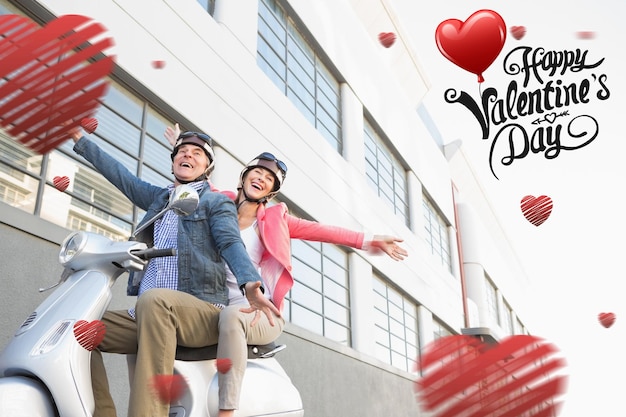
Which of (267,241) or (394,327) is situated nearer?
(267,241)

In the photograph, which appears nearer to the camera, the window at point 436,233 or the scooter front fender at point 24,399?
the scooter front fender at point 24,399

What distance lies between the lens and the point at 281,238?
8.45 feet

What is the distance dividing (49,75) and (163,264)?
8.72ft

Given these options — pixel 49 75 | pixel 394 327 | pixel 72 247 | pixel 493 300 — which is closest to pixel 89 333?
pixel 72 247

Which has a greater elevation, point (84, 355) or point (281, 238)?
point (281, 238)

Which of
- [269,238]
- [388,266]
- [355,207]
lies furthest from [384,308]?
[269,238]

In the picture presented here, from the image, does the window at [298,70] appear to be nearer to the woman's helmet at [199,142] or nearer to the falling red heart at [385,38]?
the falling red heart at [385,38]

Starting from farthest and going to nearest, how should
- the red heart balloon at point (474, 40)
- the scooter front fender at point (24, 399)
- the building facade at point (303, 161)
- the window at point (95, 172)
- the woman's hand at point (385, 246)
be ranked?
the building facade at point (303, 161), the window at point (95, 172), the red heart balloon at point (474, 40), the woman's hand at point (385, 246), the scooter front fender at point (24, 399)

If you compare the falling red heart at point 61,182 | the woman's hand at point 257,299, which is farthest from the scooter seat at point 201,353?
the falling red heart at point 61,182

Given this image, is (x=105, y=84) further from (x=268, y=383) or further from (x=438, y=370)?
(x=438, y=370)

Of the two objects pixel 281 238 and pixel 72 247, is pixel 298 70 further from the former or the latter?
pixel 72 247

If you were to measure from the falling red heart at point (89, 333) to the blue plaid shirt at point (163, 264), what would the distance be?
0.56 feet

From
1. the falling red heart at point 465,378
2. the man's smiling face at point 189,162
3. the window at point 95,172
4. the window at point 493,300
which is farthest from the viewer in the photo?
the window at point 493,300

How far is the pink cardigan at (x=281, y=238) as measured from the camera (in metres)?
2.50
